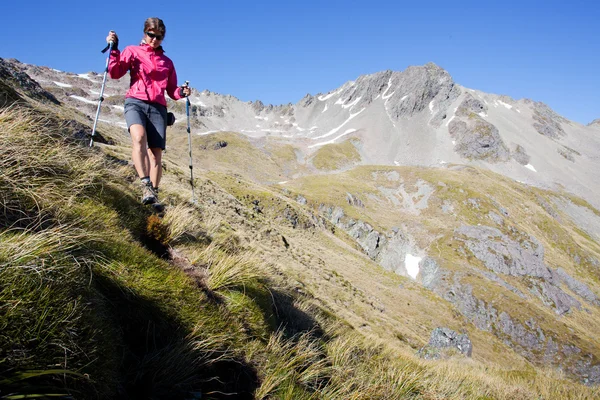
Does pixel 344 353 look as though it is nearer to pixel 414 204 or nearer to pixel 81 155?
pixel 81 155

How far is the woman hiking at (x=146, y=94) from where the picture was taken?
6672mm

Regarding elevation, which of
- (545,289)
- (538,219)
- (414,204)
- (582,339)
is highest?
(538,219)

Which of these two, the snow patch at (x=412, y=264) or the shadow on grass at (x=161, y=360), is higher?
the shadow on grass at (x=161, y=360)

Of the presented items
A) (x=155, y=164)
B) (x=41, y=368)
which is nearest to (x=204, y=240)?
(x=155, y=164)

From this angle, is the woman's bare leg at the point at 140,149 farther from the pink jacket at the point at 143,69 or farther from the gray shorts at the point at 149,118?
the pink jacket at the point at 143,69

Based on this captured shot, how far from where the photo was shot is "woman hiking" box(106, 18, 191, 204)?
6.67m

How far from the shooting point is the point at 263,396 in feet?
11.3

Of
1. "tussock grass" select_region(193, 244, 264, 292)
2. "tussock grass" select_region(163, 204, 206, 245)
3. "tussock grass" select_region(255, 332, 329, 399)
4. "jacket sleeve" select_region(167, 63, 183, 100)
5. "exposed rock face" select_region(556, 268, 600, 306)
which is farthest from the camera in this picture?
"exposed rock face" select_region(556, 268, 600, 306)

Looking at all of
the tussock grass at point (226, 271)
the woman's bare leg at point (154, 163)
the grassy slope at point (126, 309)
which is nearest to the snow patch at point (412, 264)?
the grassy slope at point (126, 309)

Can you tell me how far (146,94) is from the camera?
22.5 feet

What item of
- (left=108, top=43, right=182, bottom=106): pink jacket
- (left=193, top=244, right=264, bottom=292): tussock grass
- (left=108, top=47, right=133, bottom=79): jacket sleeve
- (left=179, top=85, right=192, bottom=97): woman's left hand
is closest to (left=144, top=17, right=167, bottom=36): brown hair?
(left=108, top=43, right=182, bottom=106): pink jacket

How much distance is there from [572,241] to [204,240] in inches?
6903

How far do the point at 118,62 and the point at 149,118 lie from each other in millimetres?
1271

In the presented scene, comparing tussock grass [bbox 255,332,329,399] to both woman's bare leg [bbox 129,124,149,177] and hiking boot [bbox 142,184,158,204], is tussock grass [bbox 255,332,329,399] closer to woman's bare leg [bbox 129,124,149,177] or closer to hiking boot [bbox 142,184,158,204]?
hiking boot [bbox 142,184,158,204]
